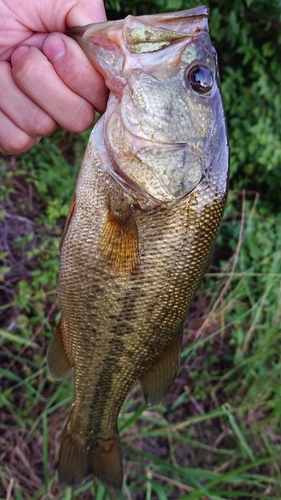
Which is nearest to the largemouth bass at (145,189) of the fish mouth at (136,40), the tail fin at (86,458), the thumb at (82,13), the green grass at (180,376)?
the fish mouth at (136,40)

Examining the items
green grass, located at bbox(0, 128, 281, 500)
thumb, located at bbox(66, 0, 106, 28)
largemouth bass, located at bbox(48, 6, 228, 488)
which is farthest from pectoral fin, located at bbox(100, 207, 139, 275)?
green grass, located at bbox(0, 128, 281, 500)

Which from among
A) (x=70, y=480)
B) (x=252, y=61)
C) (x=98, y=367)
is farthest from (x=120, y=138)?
(x=252, y=61)

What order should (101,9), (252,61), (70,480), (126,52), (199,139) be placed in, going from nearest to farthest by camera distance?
(126,52) < (199,139) < (101,9) < (70,480) < (252,61)

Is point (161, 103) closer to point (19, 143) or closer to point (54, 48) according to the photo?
point (54, 48)

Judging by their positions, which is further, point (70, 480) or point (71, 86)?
point (70, 480)

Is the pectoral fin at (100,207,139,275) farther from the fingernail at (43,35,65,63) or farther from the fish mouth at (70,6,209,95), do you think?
the fingernail at (43,35,65,63)

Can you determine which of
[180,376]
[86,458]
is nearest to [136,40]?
[86,458]

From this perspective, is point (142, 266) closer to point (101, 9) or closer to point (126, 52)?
point (126, 52)
